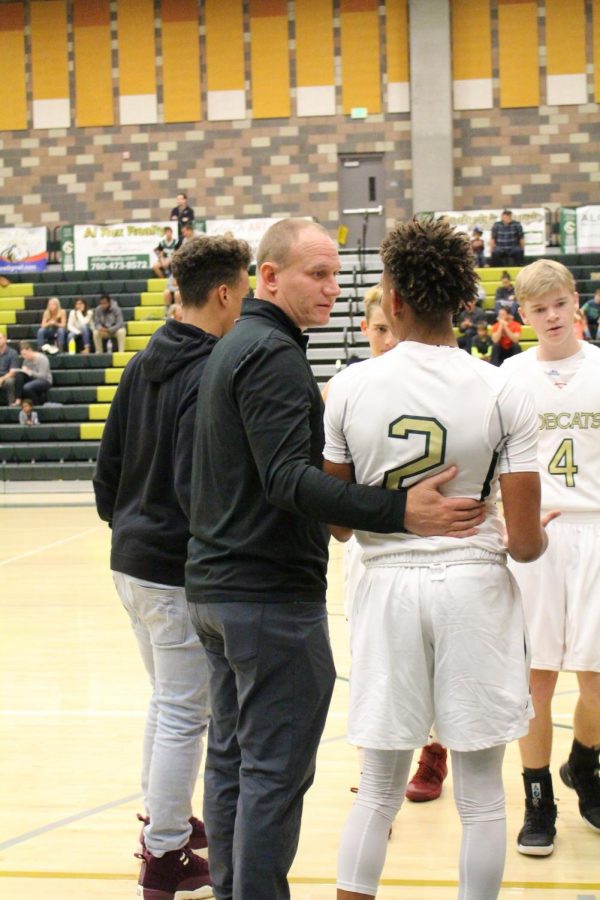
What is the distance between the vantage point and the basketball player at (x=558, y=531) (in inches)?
136

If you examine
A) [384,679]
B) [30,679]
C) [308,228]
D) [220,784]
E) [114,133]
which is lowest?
[30,679]

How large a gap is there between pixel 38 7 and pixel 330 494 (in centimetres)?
2378

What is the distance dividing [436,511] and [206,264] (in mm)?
981

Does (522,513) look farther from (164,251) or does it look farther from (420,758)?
(164,251)

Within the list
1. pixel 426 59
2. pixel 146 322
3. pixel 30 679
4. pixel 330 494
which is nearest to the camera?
pixel 330 494

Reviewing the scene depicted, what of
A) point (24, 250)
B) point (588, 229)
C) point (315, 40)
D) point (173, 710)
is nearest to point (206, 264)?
point (173, 710)

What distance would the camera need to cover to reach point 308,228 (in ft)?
8.35

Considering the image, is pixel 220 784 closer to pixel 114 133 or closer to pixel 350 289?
pixel 350 289

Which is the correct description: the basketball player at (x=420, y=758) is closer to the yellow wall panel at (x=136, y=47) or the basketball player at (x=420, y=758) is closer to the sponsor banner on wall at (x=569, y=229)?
the sponsor banner on wall at (x=569, y=229)

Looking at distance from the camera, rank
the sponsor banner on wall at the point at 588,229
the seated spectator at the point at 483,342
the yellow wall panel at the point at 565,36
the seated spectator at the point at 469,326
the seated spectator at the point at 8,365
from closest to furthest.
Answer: the seated spectator at the point at 483,342 < the seated spectator at the point at 469,326 < the seated spectator at the point at 8,365 < the sponsor banner on wall at the point at 588,229 < the yellow wall panel at the point at 565,36

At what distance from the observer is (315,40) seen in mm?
23000

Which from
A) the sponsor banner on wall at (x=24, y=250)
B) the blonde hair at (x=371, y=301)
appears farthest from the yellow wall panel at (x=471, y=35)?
the blonde hair at (x=371, y=301)

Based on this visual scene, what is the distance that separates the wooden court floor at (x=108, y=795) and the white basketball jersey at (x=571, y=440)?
1.04m

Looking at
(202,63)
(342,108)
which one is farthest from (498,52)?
(202,63)
